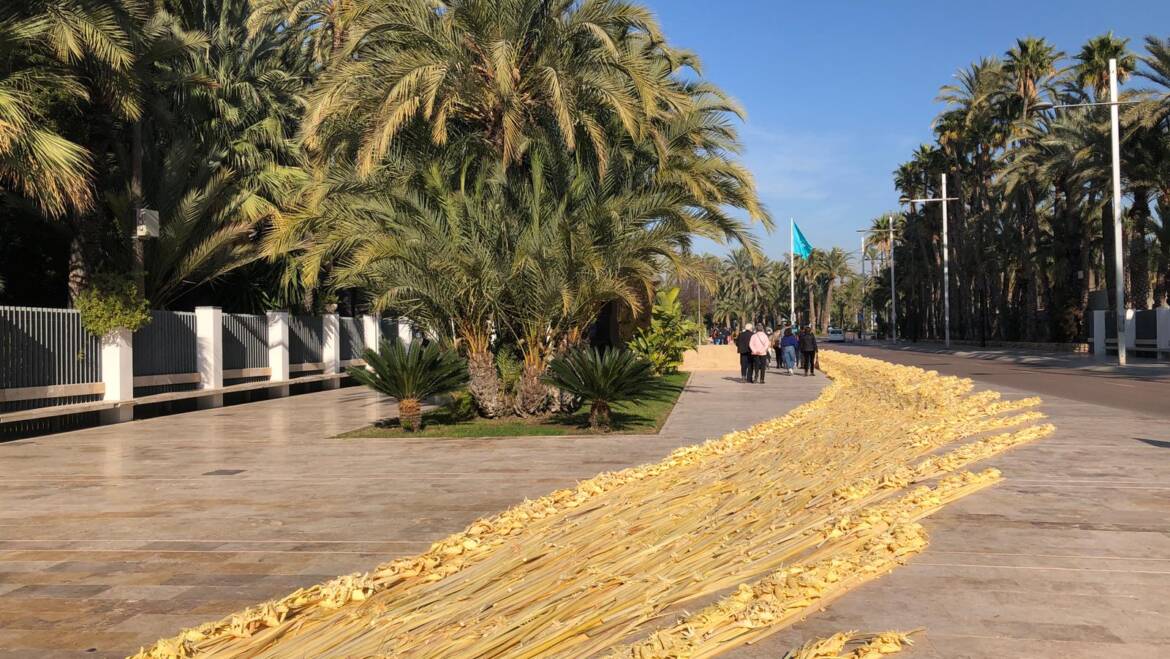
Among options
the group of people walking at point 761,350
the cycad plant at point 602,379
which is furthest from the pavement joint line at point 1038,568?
the group of people walking at point 761,350

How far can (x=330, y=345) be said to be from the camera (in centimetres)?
2809

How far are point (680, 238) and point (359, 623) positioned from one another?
12196 mm

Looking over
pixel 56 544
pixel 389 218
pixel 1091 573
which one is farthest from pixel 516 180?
pixel 1091 573

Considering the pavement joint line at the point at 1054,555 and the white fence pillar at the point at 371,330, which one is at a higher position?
the white fence pillar at the point at 371,330

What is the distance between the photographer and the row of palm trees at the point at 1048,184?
37.2 meters

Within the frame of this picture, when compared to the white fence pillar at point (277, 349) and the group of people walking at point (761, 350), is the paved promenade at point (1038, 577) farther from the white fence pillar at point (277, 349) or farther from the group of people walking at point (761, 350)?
the white fence pillar at point (277, 349)

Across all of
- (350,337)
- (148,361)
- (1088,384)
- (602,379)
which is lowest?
(1088,384)

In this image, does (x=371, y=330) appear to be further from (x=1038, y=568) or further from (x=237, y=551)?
(x=1038, y=568)

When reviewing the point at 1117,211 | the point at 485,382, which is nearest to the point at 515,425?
the point at 485,382

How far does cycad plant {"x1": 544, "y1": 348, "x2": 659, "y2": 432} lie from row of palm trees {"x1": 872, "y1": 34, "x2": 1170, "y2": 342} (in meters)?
21.8

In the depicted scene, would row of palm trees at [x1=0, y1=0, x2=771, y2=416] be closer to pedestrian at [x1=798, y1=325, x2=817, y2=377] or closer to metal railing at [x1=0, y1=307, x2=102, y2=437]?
metal railing at [x1=0, y1=307, x2=102, y2=437]

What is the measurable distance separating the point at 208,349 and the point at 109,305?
3868mm

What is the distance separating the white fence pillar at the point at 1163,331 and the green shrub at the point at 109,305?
35.5 metres

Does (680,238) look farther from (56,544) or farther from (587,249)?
(56,544)
